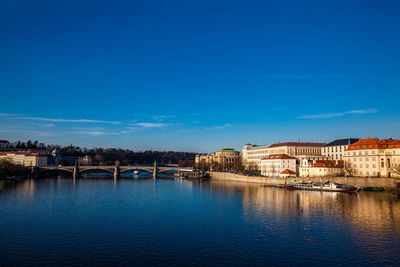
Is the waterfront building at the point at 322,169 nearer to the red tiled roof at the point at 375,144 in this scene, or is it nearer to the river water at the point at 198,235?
the red tiled roof at the point at 375,144

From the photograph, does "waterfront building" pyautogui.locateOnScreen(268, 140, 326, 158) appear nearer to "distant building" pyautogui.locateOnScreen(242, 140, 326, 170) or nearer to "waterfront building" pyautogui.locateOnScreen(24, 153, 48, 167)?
"distant building" pyautogui.locateOnScreen(242, 140, 326, 170)

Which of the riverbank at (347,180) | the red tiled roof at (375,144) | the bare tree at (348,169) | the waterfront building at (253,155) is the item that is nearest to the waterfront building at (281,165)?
the riverbank at (347,180)

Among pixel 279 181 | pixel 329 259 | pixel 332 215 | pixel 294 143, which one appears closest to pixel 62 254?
pixel 329 259

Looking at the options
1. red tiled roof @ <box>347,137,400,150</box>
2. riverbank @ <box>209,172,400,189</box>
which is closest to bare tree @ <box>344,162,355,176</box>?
red tiled roof @ <box>347,137,400,150</box>

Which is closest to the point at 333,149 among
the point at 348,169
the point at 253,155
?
the point at 348,169

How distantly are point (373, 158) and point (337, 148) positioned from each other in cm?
3112

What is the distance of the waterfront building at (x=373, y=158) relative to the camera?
60.3 metres

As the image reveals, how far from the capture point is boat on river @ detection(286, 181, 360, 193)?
56.7m

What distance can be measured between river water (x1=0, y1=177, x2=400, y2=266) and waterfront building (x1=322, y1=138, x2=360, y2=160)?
53400 mm

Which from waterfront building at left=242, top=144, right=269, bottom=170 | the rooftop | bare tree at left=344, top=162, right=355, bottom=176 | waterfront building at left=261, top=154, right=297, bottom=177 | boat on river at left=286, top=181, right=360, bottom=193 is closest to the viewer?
boat on river at left=286, top=181, right=360, bottom=193

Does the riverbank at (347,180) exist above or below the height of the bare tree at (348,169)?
below

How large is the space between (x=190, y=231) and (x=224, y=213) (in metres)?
9.01

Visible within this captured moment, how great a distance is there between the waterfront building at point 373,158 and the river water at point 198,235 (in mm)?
25123

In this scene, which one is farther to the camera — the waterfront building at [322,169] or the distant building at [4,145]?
the distant building at [4,145]
